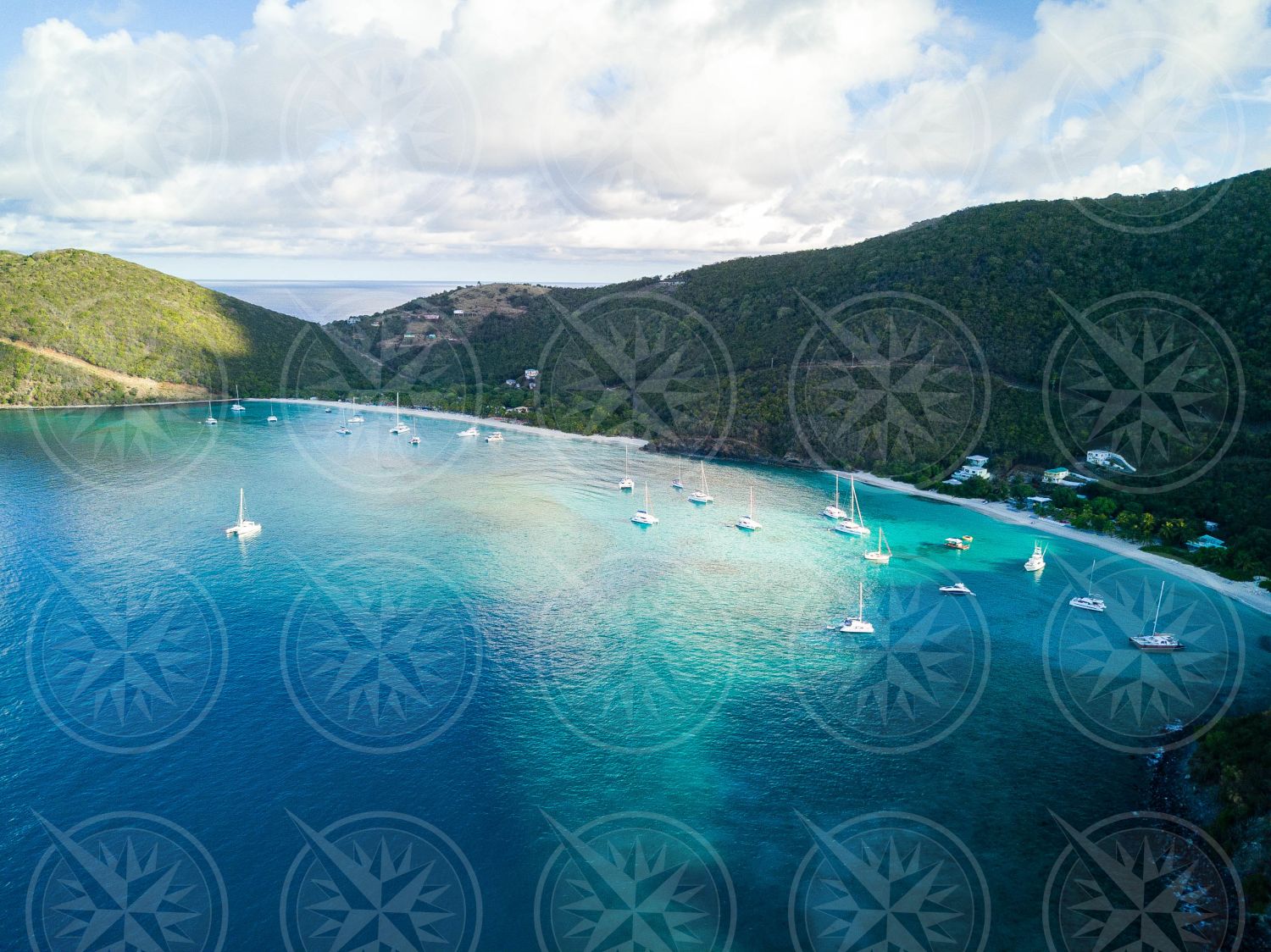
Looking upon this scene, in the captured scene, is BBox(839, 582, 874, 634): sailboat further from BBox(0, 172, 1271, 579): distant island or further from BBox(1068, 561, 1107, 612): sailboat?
BBox(0, 172, 1271, 579): distant island

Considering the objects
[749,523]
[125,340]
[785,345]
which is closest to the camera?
[749,523]

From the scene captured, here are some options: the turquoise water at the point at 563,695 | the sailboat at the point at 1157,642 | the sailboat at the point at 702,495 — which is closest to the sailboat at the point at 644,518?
the turquoise water at the point at 563,695

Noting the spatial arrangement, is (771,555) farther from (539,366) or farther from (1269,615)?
(539,366)

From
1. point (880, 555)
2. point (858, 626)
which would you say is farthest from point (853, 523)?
point (858, 626)

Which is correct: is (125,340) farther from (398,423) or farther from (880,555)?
(880,555)

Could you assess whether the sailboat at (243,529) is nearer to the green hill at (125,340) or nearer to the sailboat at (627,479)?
the sailboat at (627,479)

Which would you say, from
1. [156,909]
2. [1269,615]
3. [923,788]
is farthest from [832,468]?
[156,909]

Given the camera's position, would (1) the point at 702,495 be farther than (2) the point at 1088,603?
Yes

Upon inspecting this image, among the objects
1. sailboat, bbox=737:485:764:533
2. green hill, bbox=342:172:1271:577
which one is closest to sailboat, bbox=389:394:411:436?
green hill, bbox=342:172:1271:577
